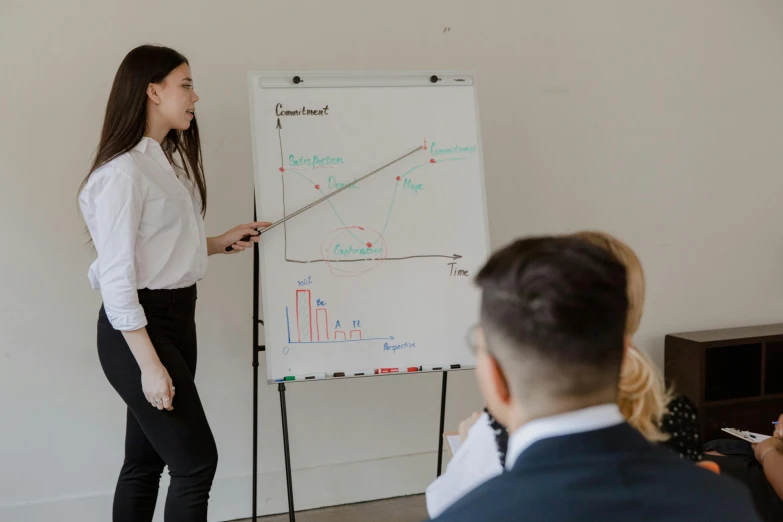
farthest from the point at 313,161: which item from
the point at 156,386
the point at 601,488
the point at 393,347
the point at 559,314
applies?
the point at 601,488

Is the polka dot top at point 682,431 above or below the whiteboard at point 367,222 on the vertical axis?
below

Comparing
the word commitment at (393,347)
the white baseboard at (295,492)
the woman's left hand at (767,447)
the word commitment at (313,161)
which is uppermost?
the word commitment at (313,161)

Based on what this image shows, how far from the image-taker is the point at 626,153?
3.00m

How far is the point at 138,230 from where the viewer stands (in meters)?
1.71

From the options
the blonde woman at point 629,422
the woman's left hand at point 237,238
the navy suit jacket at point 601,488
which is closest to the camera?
the navy suit jacket at point 601,488

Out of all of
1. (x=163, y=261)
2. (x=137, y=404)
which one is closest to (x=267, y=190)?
(x=163, y=261)

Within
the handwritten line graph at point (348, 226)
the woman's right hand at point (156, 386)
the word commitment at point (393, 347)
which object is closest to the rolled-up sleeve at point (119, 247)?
the woman's right hand at point (156, 386)

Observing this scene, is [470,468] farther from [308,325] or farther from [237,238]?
[237,238]

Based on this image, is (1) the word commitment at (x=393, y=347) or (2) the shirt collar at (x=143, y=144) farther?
(1) the word commitment at (x=393, y=347)

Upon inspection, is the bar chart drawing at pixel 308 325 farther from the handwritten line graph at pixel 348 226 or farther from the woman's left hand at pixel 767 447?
the woman's left hand at pixel 767 447

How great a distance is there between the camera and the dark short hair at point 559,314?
79 cm

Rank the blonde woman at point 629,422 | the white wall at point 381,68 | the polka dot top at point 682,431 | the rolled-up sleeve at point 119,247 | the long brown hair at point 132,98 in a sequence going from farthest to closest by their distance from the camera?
1. the white wall at point 381,68
2. the long brown hair at point 132,98
3. the rolled-up sleeve at point 119,247
4. the polka dot top at point 682,431
5. the blonde woman at point 629,422

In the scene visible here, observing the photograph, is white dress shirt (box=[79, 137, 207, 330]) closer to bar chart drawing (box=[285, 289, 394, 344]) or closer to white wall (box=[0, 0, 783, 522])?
bar chart drawing (box=[285, 289, 394, 344])

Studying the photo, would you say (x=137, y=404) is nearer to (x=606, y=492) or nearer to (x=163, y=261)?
(x=163, y=261)
